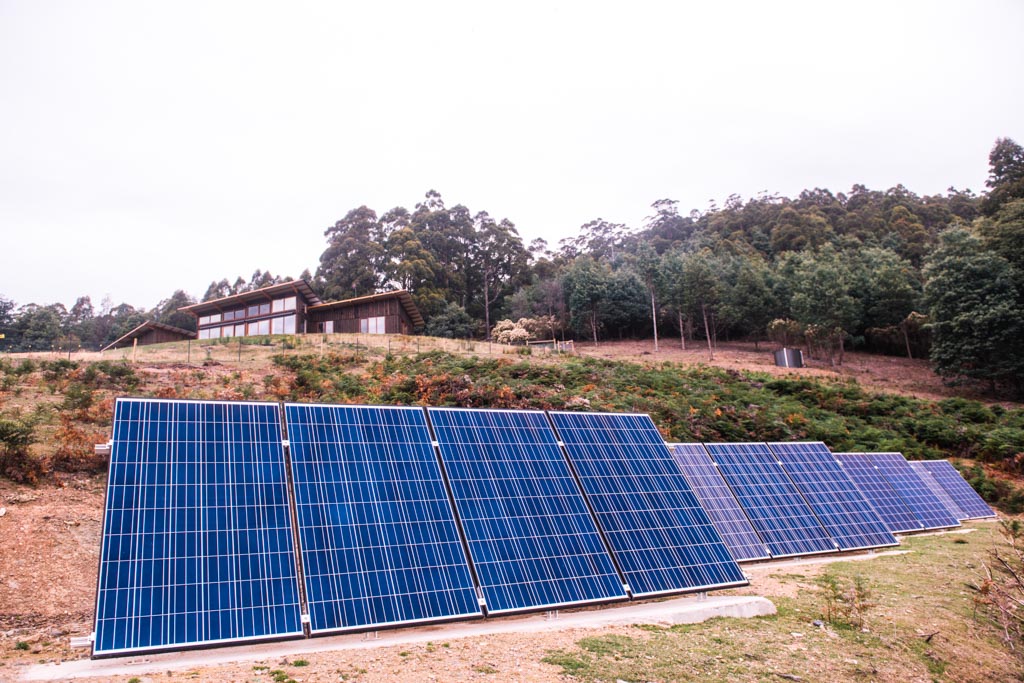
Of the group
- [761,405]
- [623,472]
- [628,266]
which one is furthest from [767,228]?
[623,472]

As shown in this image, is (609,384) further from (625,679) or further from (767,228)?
(767,228)

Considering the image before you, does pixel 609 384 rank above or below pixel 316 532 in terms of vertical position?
above

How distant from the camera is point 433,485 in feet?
31.7

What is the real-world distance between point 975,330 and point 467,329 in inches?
2011

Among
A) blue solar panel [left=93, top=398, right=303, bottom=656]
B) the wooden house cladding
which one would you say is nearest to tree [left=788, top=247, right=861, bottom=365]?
the wooden house cladding

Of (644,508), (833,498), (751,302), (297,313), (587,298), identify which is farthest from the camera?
A: (587,298)

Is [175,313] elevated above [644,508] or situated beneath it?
elevated above

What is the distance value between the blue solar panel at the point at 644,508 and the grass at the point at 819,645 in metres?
0.81

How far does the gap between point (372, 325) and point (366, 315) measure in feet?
5.30

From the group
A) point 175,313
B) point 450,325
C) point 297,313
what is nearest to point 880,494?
point 297,313

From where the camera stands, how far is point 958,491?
22.7m

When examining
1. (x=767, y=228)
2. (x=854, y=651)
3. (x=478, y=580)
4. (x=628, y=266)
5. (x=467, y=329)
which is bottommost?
(x=854, y=651)

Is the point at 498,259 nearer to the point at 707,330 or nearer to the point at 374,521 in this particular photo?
the point at 707,330

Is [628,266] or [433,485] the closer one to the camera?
[433,485]
